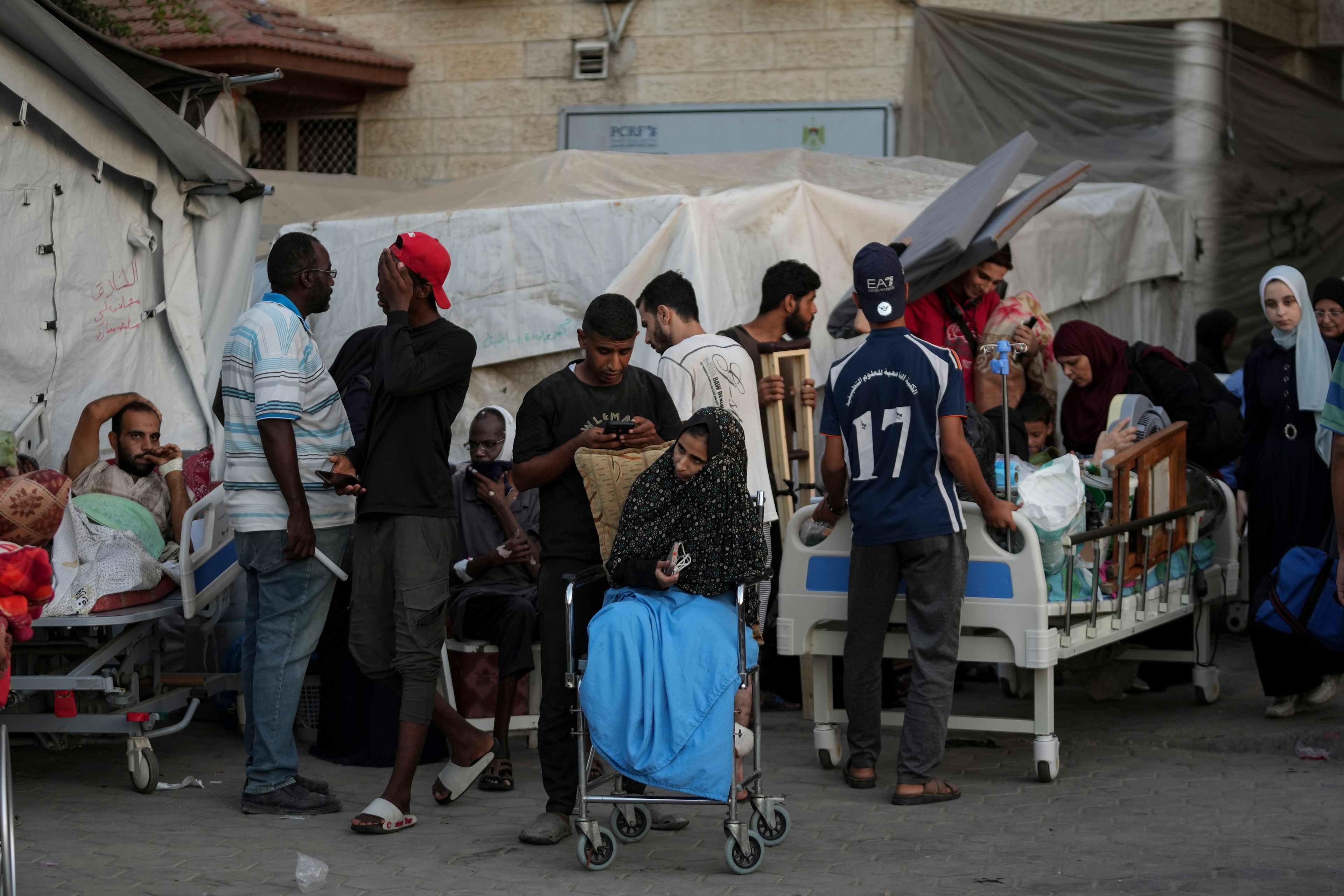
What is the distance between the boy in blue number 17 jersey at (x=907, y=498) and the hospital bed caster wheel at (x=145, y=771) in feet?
8.81

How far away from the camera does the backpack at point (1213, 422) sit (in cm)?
767

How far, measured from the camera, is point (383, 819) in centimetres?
521

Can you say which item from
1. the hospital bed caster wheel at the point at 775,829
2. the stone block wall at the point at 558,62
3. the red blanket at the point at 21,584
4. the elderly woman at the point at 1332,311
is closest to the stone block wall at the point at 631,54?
the stone block wall at the point at 558,62

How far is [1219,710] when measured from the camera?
7.32 meters

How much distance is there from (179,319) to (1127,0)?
8.36m

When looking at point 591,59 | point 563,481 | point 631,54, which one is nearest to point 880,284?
point 563,481

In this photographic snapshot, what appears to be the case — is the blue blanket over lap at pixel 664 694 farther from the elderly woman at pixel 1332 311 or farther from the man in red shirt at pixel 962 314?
the elderly woman at pixel 1332 311

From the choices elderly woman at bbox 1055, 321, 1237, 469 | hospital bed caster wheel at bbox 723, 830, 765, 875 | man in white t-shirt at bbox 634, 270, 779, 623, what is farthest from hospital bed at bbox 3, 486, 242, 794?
elderly woman at bbox 1055, 321, 1237, 469

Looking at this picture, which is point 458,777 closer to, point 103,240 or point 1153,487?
point 1153,487

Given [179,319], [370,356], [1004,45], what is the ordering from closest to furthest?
[370,356] < [179,319] < [1004,45]

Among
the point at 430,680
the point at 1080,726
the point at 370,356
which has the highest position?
the point at 370,356

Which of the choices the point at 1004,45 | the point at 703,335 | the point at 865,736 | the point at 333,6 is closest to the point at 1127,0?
the point at 1004,45

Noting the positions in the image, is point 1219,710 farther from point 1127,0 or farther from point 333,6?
point 333,6

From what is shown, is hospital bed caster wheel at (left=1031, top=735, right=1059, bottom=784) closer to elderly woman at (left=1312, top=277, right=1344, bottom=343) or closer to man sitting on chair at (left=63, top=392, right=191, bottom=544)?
elderly woman at (left=1312, top=277, right=1344, bottom=343)
